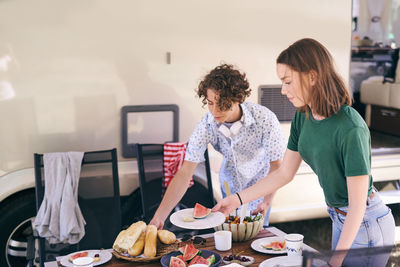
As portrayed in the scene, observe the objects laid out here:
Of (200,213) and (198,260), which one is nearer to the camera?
(198,260)

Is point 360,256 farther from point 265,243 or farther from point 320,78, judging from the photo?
point 265,243

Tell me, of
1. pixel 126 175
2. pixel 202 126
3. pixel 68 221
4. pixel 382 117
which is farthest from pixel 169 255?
pixel 382 117

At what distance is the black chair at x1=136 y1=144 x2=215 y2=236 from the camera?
3494mm

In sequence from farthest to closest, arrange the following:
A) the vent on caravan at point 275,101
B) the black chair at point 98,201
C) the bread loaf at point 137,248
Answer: the vent on caravan at point 275,101 < the black chair at point 98,201 < the bread loaf at point 137,248

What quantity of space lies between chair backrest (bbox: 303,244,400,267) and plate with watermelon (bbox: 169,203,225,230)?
0.89m

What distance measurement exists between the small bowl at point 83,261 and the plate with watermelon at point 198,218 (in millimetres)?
387

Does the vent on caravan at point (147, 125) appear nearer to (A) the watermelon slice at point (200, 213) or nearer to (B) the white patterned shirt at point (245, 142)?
(B) the white patterned shirt at point (245, 142)

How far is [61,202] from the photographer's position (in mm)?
3291

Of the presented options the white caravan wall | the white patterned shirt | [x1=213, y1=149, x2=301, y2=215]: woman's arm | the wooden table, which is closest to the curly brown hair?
the white patterned shirt

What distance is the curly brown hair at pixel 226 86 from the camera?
9.10 feet

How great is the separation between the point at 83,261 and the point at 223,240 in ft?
2.04

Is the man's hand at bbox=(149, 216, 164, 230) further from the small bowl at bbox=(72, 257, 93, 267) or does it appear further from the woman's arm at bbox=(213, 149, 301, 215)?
the small bowl at bbox=(72, 257, 93, 267)

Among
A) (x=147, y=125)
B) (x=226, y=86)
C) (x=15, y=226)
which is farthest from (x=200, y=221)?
(x=15, y=226)

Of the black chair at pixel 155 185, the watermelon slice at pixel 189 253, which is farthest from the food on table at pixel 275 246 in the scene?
the black chair at pixel 155 185
